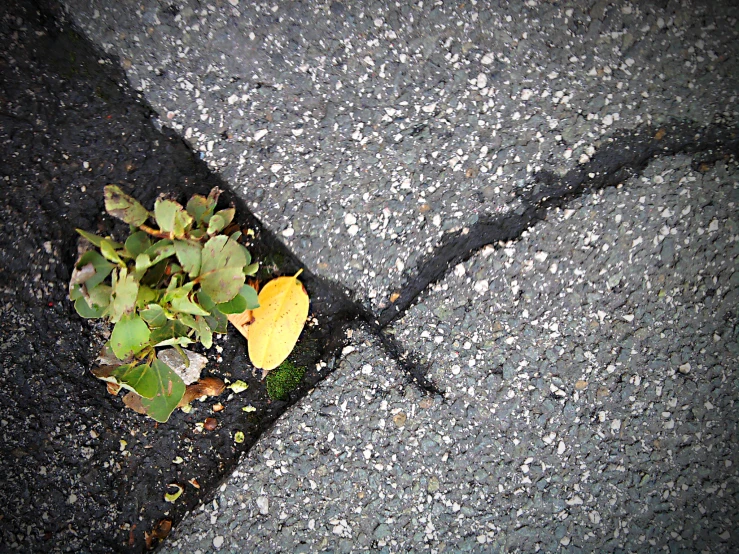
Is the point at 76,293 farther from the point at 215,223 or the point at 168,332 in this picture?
the point at 215,223

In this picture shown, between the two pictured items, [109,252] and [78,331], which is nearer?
[109,252]

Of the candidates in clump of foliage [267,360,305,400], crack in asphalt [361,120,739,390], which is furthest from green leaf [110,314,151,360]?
crack in asphalt [361,120,739,390]

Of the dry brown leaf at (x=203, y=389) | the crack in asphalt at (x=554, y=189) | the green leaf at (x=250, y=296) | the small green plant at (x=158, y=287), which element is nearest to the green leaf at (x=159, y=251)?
the small green plant at (x=158, y=287)

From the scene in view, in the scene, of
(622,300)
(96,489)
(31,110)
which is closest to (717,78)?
(622,300)

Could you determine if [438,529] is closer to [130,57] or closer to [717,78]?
[717,78]

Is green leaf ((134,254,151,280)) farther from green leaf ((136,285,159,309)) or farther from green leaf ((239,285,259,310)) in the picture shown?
green leaf ((239,285,259,310))

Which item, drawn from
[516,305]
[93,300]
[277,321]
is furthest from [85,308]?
[516,305]
